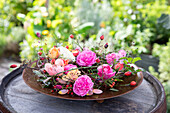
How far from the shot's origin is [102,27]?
2.78m

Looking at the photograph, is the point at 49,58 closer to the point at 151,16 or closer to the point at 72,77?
the point at 72,77

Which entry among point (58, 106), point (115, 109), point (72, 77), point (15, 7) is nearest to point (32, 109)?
point (58, 106)

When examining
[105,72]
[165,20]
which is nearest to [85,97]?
[105,72]

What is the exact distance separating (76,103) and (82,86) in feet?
0.61

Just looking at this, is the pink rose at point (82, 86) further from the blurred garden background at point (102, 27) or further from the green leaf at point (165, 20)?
the green leaf at point (165, 20)

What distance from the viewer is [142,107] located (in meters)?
0.92

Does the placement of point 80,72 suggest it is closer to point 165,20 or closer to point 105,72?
point 105,72

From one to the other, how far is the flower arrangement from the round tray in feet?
0.34

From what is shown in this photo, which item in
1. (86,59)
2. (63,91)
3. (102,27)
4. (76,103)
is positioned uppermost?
(102,27)

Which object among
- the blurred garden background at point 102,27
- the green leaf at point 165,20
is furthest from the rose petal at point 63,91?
the green leaf at point 165,20

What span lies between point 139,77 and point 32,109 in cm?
65

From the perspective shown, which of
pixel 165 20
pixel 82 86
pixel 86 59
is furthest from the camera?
pixel 165 20

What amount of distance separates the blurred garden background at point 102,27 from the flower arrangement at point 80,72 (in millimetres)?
831

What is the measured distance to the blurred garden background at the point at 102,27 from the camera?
2135 millimetres
